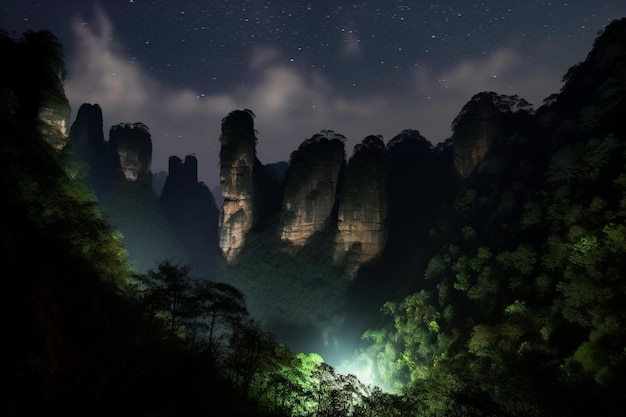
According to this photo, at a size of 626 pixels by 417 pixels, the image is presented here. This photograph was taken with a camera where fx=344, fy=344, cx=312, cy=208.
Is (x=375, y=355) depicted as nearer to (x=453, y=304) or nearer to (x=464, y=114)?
(x=453, y=304)

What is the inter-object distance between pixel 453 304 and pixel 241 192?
39.4 meters

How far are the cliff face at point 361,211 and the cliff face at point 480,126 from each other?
1323 centimetres

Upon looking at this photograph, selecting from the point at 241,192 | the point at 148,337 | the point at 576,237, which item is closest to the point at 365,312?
the point at 241,192

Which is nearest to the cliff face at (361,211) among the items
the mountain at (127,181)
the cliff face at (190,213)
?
the mountain at (127,181)

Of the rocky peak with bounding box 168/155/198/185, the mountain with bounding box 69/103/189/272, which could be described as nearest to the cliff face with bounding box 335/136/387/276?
the mountain with bounding box 69/103/189/272

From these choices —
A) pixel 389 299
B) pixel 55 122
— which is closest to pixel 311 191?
pixel 389 299

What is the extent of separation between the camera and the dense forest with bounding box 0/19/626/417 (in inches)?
467

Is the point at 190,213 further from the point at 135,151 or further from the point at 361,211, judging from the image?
the point at 361,211

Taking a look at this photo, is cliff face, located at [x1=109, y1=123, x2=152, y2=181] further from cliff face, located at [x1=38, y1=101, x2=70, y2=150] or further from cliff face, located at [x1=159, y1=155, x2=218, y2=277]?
cliff face, located at [x1=38, y1=101, x2=70, y2=150]

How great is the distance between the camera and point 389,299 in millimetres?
52906

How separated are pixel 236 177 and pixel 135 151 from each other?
3243cm

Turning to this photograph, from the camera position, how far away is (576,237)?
25.4 meters

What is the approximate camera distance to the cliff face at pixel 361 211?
189 ft

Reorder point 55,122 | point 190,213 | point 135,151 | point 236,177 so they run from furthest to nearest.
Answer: point 190,213 → point 135,151 → point 236,177 → point 55,122
